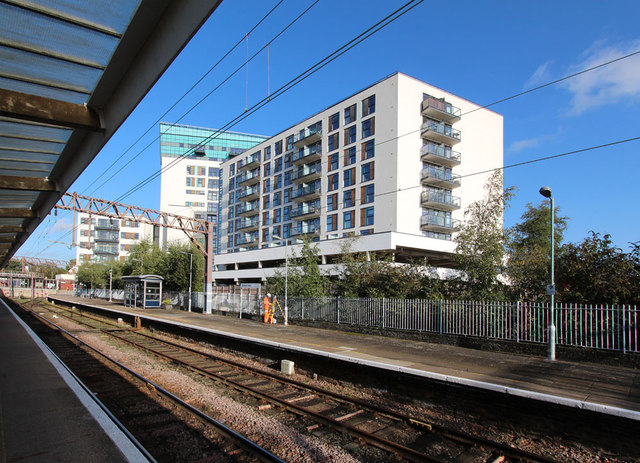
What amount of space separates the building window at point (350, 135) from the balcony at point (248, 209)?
2251 cm

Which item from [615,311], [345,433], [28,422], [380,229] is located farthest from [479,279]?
[380,229]

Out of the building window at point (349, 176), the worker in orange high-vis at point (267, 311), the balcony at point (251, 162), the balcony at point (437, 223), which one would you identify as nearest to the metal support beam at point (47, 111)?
the worker in orange high-vis at point (267, 311)

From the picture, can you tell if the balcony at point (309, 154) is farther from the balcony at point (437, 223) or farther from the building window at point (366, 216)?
the balcony at point (437, 223)

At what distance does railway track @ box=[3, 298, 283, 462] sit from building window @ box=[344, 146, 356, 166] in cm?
3923

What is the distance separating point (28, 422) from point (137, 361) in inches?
315

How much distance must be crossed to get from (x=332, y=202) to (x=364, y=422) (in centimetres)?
4409

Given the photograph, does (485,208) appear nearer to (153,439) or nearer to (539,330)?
(539,330)

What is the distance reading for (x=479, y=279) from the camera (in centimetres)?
1780

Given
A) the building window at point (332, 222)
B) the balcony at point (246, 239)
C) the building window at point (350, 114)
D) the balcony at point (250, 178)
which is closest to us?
the building window at point (350, 114)

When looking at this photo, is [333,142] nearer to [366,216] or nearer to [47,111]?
[366,216]

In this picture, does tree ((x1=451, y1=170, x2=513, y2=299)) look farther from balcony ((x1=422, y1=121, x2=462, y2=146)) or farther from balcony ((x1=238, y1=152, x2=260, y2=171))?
balcony ((x1=238, y1=152, x2=260, y2=171))

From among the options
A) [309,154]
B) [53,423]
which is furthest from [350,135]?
[53,423]

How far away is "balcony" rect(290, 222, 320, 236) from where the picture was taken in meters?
53.1

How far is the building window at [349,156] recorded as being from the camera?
48.4 metres
